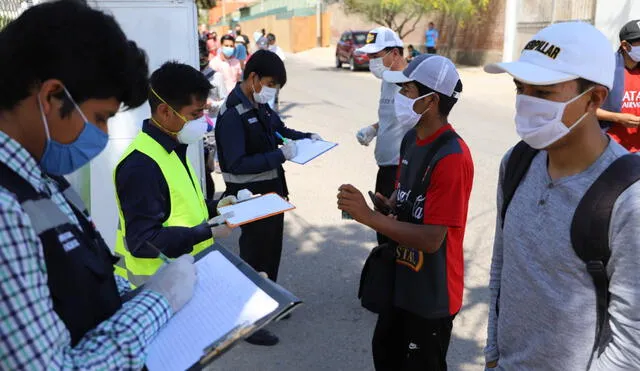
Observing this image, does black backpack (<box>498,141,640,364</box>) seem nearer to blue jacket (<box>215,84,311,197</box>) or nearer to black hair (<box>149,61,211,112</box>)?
black hair (<box>149,61,211,112</box>)

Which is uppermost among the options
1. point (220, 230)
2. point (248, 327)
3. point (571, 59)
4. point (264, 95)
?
point (571, 59)

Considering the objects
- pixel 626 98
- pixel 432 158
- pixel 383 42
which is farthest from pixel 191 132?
pixel 626 98

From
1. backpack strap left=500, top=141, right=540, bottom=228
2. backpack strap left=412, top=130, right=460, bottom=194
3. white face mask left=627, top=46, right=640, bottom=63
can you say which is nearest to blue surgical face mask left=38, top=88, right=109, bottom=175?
backpack strap left=500, top=141, right=540, bottom=228

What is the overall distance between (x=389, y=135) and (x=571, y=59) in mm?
2956

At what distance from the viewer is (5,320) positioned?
43.6 inches

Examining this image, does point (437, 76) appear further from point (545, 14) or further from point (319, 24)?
point (319, 24)

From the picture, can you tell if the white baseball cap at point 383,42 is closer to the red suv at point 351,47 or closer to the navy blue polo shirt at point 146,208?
the navy blue polo shirt at point 146,208

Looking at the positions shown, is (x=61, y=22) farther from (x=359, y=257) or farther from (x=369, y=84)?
(x=369, y=84)

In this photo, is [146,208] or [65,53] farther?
[146,208]

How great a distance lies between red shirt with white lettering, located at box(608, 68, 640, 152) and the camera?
14.1ft

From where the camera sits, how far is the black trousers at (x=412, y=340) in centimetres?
273

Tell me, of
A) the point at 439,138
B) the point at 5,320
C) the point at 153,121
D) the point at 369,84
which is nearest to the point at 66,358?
the point at 5,320

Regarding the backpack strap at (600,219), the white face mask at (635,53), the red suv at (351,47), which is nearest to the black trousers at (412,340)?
the backpack strap at (600,219)

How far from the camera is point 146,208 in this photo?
2.48 metres
